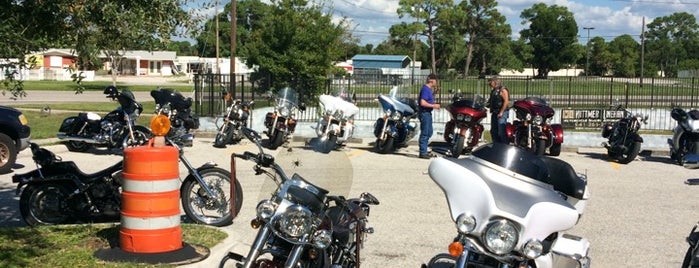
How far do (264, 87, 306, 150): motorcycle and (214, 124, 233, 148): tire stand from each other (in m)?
0.82

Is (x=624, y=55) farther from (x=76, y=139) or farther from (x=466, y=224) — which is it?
(x=466, y=224)

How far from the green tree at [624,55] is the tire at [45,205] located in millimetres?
93173

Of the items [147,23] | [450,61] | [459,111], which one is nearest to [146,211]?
[147,23]

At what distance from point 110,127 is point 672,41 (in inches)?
4365

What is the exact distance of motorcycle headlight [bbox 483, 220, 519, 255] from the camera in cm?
413

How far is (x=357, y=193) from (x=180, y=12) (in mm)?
5124

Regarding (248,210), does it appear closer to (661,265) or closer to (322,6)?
(661,265)

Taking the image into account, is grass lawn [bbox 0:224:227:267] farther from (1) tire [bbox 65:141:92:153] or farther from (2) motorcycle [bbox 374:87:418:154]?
(2) motorcycle [bbox 374:87:418:154]

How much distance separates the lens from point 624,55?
98.7 m

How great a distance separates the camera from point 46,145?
15188 mm

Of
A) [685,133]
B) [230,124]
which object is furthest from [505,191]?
[230,124]

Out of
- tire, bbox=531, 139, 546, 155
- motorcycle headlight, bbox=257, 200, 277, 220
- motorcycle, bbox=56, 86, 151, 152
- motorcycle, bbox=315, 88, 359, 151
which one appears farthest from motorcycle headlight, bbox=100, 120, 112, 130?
motorcycle headlight, bbox=257, 200, 277, 220


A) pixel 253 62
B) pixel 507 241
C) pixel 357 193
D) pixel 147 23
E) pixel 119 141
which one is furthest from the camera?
pixel 253 62

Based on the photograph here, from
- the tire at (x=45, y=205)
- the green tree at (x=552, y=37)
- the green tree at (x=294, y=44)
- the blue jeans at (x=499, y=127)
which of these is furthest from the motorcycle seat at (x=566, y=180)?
the green tree at (x=552, y=37)
